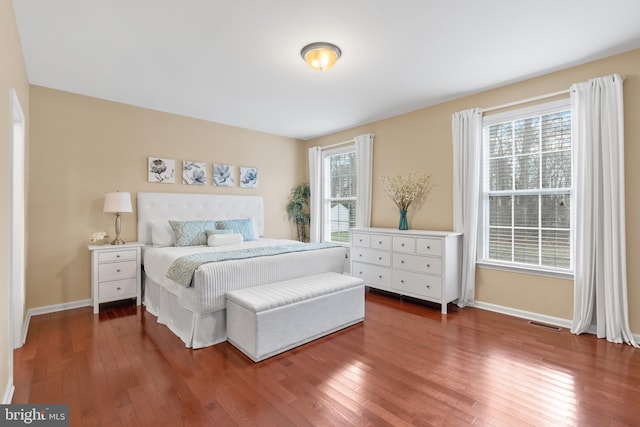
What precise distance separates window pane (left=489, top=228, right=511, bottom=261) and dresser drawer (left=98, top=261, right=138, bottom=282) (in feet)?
14.1

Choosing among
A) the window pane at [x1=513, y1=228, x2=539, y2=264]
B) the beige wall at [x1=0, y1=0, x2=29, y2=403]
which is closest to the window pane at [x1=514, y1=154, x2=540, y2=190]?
the window pane at [x1=513, y1=228, x2=539, y2=264]

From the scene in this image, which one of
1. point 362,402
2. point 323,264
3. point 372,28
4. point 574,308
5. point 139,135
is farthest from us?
point 139,135

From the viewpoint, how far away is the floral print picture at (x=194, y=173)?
455 cm

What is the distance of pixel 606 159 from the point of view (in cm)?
276

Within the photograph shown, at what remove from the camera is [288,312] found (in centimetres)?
260

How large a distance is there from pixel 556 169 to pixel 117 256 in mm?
4933

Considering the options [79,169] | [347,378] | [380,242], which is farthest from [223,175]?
[347,378]

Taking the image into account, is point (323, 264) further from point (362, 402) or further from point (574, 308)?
point (574, 308)

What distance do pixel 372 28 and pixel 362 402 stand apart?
104 inches

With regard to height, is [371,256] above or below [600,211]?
below

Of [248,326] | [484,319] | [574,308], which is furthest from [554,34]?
[248,326]

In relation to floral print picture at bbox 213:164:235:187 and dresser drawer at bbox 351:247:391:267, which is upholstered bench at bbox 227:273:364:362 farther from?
floral print picture at bbox 213:164:235:187

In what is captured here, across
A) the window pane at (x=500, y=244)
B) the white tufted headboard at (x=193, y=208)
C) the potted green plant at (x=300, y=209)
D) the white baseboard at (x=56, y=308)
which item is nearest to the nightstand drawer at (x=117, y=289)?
the white baseboard at (x=56, y=308)

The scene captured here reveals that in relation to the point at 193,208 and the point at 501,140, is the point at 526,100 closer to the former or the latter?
the point at 501,140
